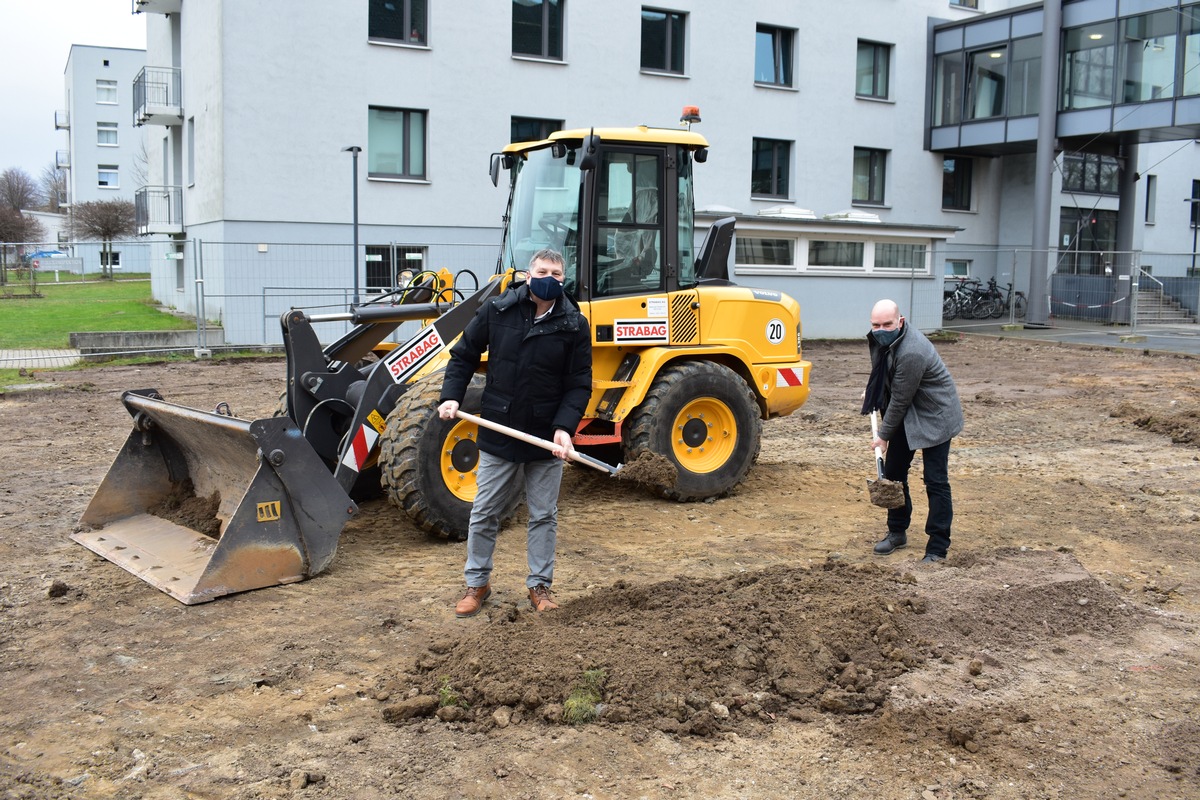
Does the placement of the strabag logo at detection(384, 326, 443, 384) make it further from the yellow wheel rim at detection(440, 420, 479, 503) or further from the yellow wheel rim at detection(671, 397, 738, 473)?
the yellow wheel rim at detection(671, 397, 738, 473)

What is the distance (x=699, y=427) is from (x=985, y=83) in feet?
80.0

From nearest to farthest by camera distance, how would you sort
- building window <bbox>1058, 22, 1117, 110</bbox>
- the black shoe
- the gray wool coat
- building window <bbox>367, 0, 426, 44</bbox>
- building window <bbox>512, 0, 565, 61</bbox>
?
the gray wool coat
the black shoe
building window <bbox>367, 0, 426, 44</bbox>
building window <bbox>512, 0, 565, 61</bbox>
building window <bbox>1058, 22, 1117, 110</bbox>

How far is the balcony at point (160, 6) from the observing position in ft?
84.4

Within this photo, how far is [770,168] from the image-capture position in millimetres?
27656

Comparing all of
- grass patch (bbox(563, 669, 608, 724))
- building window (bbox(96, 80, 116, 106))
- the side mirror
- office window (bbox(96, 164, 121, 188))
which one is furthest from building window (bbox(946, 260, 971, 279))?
building window (bbox(96, 80, 116, 106))

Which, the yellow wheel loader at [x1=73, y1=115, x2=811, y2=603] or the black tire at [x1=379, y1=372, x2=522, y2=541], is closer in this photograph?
the yellow wheel loader at [x1=73, y1=115, x2=811, y2=603]

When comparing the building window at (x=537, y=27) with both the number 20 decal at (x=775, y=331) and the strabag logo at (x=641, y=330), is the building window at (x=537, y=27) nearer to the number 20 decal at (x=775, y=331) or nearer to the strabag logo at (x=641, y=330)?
the number 20 decal at (x=775, y=331)

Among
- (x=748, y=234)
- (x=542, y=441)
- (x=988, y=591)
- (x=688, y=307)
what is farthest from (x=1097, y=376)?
(x=542, y=441)

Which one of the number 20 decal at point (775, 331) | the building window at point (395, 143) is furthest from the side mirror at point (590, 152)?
the building window at point (395, 143)

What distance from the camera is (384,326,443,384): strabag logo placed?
6.98 m

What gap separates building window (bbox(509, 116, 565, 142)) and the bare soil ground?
17.6 meters

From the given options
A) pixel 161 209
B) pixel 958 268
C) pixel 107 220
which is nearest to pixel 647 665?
pixel 161 209

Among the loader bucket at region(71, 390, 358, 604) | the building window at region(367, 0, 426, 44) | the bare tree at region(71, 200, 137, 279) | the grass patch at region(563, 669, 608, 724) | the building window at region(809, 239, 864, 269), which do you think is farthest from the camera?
the bare tree at region(71, 200, 137, 279)

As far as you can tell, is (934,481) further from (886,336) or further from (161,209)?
(161,209)
